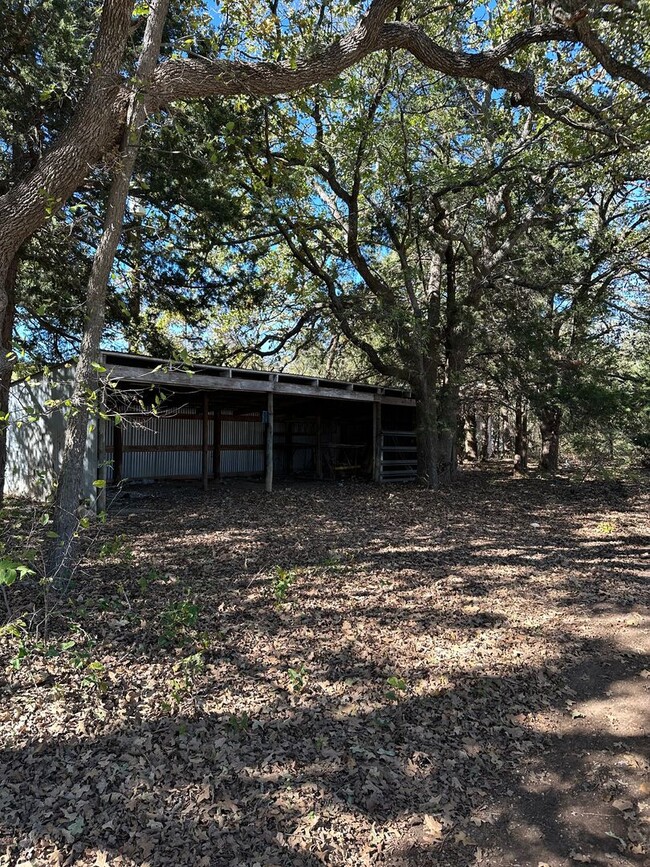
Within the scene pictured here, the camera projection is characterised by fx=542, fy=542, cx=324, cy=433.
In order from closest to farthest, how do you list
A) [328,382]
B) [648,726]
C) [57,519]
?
[648,726] < [57,519] < [328,382]

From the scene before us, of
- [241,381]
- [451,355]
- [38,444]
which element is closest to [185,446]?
[38,444]

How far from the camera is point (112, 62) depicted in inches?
191

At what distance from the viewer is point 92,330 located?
4773 mm

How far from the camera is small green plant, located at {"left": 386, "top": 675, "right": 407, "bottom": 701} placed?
3521 mm

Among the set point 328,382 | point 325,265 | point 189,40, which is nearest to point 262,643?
point 189,40

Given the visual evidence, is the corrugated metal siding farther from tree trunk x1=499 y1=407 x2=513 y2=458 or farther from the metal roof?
tree trunk x1=499 y1=407 x2=513 y2=458

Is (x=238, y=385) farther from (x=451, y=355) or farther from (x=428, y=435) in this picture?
(x=451, y=355)

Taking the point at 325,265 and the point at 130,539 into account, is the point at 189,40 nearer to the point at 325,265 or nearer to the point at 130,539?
the point at 130,539

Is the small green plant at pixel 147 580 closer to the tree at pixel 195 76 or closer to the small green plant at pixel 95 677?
the small green plant at pixel 95 677

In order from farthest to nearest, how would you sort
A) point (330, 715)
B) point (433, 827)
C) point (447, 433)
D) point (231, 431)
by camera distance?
1. point (231, 431)
2. point (447, 433)
3. point (330, 715)
4. point (433, 827)

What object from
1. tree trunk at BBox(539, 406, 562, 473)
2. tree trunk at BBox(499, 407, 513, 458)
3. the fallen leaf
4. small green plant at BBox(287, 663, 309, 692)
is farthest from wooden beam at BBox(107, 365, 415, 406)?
tree trunk at BBox(499, 407, 513, 458)

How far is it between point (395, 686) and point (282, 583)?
2.03 metres

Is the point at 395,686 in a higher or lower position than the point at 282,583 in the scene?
lower

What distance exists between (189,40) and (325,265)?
382 inches
